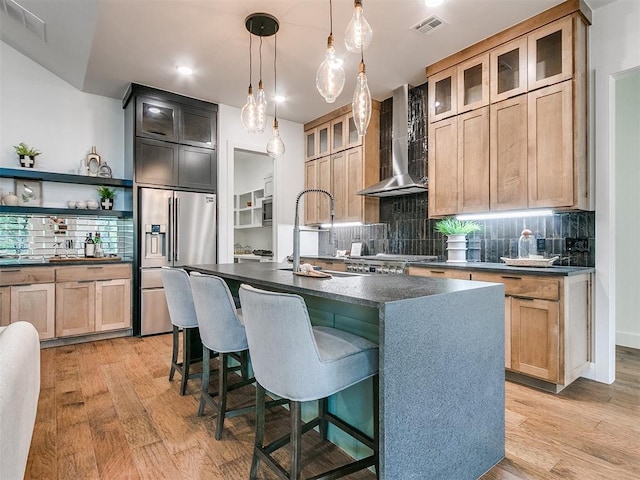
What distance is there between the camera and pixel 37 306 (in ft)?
12.3

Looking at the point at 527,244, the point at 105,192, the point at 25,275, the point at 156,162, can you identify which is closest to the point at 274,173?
the point at 156,162

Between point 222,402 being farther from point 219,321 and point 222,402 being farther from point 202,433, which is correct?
point 219,321

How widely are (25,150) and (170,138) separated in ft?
5.12

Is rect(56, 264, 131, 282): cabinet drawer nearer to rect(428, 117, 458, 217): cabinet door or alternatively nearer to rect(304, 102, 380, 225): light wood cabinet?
rect(304, 102, 380, 225): light wood cabinet

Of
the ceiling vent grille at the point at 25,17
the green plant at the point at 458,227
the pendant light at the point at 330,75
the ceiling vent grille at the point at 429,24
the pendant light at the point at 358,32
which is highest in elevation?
the ceiling vent grille at the point at 25,17

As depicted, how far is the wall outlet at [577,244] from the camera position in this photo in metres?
2.94

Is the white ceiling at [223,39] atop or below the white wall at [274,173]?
atop

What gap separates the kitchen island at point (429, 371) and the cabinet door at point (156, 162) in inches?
123

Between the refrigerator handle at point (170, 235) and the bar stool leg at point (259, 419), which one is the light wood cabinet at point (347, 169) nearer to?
the refrigerator handle at point (170, 235)

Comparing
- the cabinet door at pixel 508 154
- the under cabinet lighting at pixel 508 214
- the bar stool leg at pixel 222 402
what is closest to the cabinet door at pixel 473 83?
the cabinet door at pixel 508 154

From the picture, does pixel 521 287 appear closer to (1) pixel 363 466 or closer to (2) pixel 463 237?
(2) pixel 463 237

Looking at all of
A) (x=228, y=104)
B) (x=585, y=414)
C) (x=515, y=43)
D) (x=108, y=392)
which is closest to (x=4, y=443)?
(x=108, y=392)

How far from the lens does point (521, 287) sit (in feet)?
9.07

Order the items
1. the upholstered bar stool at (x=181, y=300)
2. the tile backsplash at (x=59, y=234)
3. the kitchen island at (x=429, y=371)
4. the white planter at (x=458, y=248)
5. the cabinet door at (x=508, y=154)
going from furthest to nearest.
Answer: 1. the tile backsplash at (x=59, y=234)
2. the white planter at (x=458, y=248)
3. the cabinet door at (x=508, y=154)
4. the upholstered bar stool at (x=181, y=300)
5. the kitchen island at (x=429, y=371)
